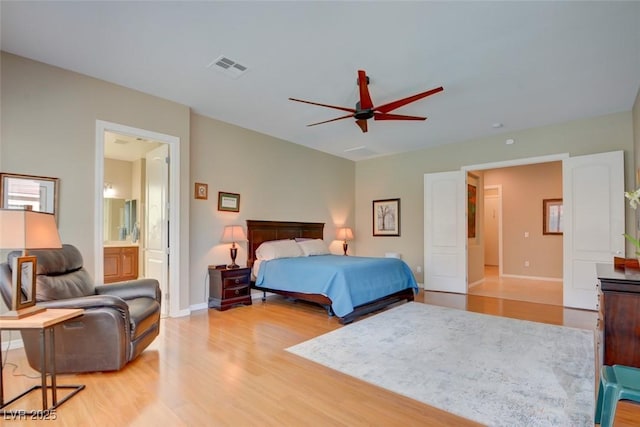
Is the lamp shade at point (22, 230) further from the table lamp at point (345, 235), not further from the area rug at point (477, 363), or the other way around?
the table lamp at point (345, 235)

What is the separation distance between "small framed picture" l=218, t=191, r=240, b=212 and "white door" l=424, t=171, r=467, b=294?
12.0 ft

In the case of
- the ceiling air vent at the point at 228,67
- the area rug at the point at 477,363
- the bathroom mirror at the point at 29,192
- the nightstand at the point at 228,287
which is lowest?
the area rug at the point at 477,363

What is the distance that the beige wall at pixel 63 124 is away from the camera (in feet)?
10.2

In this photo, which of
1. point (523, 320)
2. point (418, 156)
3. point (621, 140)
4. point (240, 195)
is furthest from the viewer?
point (418, 156)

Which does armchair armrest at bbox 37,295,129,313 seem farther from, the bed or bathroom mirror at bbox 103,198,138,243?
bathroom mirror at bbox 103,198,138,243

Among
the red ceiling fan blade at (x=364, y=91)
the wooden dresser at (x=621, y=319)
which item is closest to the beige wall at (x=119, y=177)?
the red ceiling fan blade at (x=364, y=91)

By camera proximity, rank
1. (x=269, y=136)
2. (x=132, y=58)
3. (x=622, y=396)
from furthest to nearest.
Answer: (x=269, y=136), (x=132, y=58), (x=622, y=396)

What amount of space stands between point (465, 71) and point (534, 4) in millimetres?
1013

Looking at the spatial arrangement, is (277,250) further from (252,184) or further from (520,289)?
(520,289)

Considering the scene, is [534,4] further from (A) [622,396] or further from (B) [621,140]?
(B) [621,140]

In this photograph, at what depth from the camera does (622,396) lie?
1.42m

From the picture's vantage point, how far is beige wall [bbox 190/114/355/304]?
15.7ft

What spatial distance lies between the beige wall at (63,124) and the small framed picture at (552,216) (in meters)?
8.47

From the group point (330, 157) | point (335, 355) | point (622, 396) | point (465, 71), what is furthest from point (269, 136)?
point (622, 396)
